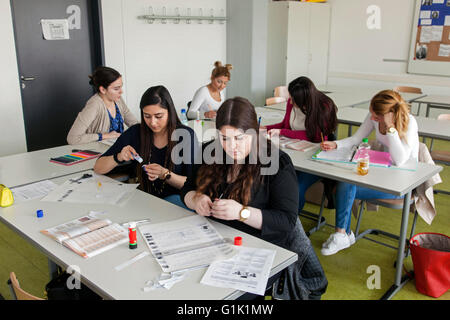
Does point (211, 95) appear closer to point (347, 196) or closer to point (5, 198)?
point (347, 196)

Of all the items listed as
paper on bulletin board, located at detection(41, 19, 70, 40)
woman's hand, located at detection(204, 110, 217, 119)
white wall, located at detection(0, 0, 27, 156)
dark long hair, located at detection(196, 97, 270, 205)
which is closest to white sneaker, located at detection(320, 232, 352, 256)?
dark long hair, located at detection(196, 97, 270, 205)

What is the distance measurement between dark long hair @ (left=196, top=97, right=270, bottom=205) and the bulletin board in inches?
236

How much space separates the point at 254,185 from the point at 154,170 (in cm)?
69

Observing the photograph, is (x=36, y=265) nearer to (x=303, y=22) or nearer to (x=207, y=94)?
(x=207, y=94)

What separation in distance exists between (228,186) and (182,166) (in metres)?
0.63

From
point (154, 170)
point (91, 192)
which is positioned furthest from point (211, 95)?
point (91, 192)

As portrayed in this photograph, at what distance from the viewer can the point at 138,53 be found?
5625mm

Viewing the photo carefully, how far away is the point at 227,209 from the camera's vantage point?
72.0 inches

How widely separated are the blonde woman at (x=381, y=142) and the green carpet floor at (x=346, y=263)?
0.14 meters

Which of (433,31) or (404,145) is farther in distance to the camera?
(433,31)

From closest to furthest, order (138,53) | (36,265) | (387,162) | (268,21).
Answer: (387,162) → (36,265) → (138,53) → (268,21)

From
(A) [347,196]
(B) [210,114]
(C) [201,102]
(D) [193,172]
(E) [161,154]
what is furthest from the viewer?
(C) [201,102]

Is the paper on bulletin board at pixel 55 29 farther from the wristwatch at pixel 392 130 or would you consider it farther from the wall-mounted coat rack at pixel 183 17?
the wristwatch at pixel 392 130
